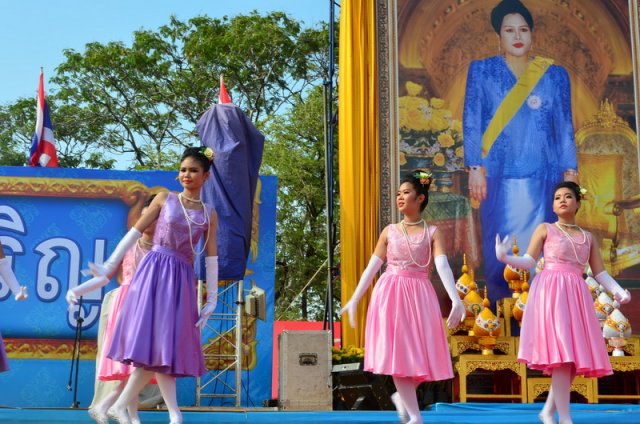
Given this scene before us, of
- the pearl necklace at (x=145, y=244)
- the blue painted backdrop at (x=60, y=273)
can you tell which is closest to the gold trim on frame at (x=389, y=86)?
the blue painted backdrop at (x=60, y=273)

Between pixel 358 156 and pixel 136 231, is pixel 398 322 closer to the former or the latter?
pixel 136 231

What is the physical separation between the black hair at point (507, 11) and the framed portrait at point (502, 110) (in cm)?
3

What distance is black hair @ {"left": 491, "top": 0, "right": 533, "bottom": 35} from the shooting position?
1054 cm

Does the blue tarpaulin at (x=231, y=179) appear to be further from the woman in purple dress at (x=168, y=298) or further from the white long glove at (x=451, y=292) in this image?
the white long glove at (x=451, y=292)

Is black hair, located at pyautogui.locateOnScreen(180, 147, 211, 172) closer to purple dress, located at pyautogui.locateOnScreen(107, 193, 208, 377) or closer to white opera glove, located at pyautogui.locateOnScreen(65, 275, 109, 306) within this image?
purple dress, located at pyautogui.locateOnScreen(107, 193, 208, 377)

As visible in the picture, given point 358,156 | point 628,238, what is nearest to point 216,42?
point 358,156

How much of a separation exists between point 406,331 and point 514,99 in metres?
5.59

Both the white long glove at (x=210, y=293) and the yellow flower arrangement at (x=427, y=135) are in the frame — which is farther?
the yellow flower arrangement at (x=427, y=135)

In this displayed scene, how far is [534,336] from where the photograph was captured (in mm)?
5555

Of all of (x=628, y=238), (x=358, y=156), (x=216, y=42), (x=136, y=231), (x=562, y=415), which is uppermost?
(x=216, y=42)

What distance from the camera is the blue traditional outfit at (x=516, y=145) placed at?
10016 millimetres

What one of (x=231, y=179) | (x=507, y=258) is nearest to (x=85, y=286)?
(x=507, y=258)

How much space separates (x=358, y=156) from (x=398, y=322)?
476 cm

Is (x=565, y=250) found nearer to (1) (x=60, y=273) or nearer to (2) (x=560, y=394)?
(2) (x=560, y=394)
